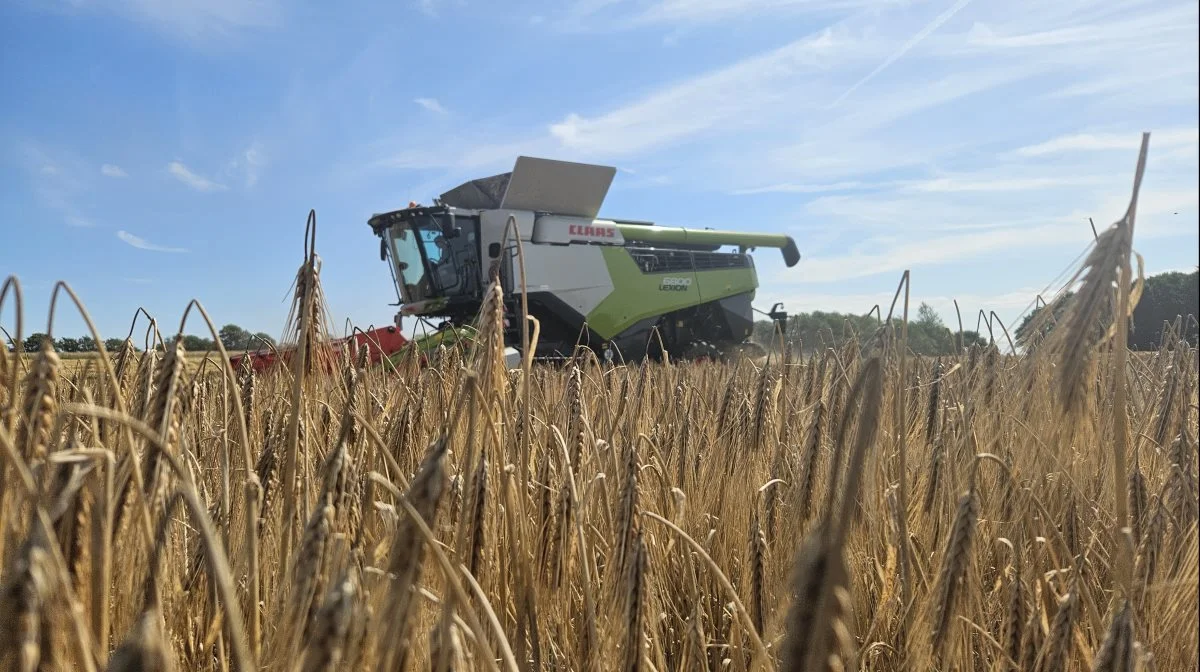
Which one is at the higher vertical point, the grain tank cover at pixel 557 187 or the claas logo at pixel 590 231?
the grain tank cover at pixel 557 187

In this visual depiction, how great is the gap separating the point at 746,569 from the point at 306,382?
1.00m

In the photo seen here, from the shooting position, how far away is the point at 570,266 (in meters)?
12.5

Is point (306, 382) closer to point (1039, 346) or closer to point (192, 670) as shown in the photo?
point (192, 670)

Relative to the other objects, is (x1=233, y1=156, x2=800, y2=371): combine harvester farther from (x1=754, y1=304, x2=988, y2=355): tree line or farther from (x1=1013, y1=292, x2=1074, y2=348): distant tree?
(x1=1013, y1=292, x2=1074, y2=348): distant tree

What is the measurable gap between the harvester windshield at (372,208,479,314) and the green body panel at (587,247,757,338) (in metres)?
2.41

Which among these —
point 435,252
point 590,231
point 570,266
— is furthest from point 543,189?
point 435,252

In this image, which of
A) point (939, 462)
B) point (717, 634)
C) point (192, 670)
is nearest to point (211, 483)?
point (192, 670)

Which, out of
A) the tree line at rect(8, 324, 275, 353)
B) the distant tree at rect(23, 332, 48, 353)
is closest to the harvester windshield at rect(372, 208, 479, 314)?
the tree line at rect(8, 324, 275, 353)

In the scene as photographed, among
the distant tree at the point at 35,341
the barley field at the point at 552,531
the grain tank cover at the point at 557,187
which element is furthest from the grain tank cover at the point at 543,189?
the distant tree at the point at 35,341

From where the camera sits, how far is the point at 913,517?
6.20 feet

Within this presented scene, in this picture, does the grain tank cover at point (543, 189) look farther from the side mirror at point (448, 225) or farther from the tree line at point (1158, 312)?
the tree line at point (1158, 312)

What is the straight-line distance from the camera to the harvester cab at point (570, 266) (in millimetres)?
11266

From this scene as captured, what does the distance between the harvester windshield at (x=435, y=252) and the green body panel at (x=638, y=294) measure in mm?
2407

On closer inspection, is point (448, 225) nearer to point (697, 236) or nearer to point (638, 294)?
point (638, 294)
